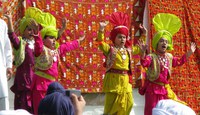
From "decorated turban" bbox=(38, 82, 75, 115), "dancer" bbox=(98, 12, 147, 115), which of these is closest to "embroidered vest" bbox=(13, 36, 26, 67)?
"dancer" bbox=(98, 12, 147, 115)

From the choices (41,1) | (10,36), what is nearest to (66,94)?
(10,36)

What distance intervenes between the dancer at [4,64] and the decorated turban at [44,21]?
1.15 metres

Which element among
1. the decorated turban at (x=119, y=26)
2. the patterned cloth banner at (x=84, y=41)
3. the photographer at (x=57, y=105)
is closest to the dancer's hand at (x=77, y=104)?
the photographer at (x=57, y=105)

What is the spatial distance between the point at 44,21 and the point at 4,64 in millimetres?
1549

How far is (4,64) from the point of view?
5.45 m

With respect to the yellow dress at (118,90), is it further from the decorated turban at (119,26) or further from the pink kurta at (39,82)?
the pink kurta at (39,82)

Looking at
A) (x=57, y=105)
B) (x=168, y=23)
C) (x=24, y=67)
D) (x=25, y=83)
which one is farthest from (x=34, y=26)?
(x=57, y=105)

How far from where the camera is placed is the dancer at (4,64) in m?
5.29

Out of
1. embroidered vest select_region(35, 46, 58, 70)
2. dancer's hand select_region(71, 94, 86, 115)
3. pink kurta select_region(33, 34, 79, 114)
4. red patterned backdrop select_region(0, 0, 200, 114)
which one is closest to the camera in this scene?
dancer's hand select_region(71, 94, 86, 115)

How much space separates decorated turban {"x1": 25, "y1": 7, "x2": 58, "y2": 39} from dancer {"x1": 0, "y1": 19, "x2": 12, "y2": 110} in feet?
3.76

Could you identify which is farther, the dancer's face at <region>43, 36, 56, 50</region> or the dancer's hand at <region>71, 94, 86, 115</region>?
the dancer's face at <region>43, 36, 56, 50</region>

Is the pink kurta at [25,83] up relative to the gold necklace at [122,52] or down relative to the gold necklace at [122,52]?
down

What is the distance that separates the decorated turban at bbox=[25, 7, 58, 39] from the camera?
6.68 meters

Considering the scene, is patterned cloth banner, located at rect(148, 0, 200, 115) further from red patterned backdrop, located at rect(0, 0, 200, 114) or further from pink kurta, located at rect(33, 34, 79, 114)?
pink kurta, located at rect(33, 34, 79, 114)
